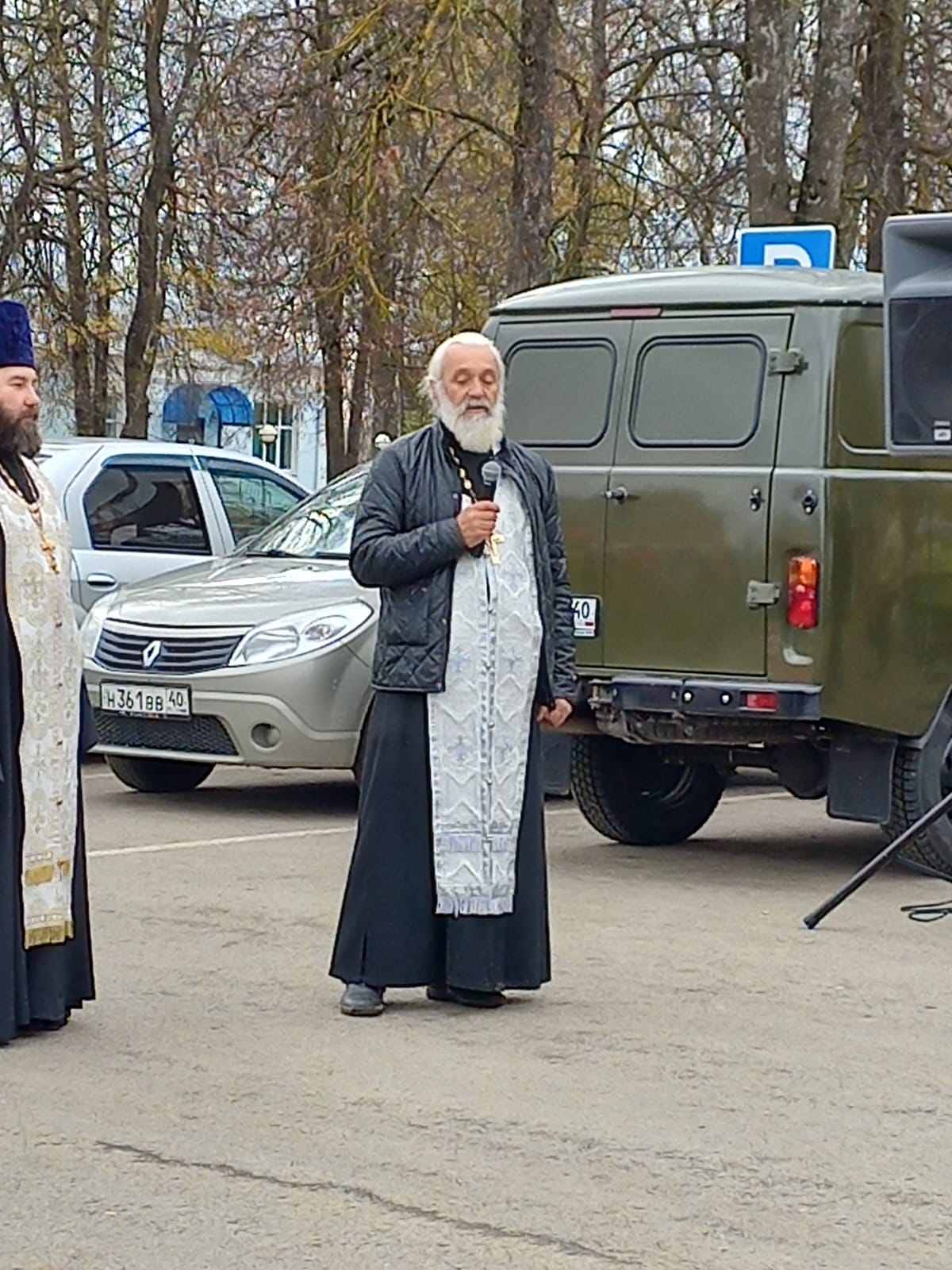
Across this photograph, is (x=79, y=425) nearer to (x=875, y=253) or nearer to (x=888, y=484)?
(x=875, y=253)

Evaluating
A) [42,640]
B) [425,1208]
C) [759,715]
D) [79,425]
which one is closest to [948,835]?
[759,715]

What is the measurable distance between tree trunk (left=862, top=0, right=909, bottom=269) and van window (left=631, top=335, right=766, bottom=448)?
37.3 feet

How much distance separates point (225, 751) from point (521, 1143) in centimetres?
613

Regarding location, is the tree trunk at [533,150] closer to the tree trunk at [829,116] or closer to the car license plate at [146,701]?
the tree trunk at [829,116]

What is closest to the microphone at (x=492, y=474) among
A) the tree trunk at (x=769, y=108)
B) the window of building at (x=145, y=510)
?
the window of building at (x=145, y=510)

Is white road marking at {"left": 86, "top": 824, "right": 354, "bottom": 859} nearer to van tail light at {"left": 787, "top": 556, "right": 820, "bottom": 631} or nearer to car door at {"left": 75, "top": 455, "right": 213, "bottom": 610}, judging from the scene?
van tail light at {"left": 787, "top": 556, "right": 820, "bottom": 631}

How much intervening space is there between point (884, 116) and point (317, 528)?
1041 centimetres

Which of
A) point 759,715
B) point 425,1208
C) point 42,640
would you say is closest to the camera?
point 425,1208

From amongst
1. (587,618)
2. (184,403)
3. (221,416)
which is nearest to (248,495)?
(587,618)

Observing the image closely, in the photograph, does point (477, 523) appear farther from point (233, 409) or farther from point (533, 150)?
point (233, 409)

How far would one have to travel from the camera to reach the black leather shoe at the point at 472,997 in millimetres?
7547

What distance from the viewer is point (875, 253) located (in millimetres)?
22391

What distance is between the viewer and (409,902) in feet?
24.4

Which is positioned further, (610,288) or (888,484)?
(610,288)
